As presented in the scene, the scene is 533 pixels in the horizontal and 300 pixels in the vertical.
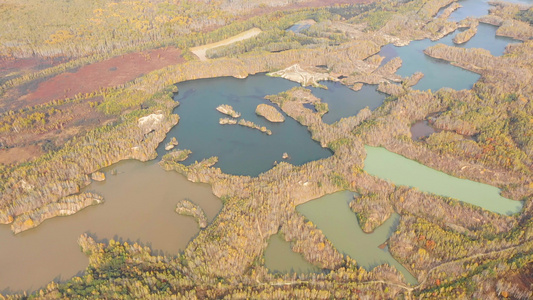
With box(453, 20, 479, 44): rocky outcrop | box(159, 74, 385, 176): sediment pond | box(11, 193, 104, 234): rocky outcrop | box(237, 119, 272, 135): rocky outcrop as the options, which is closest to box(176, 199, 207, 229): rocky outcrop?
box(159, 74, 385, 176): sediment pond

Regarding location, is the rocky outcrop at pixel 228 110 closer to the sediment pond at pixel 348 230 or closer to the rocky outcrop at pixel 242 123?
the rocky outcrop at pixel 242 123

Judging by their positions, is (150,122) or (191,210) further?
(150,122)

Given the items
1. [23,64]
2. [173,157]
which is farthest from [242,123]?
[23,64]

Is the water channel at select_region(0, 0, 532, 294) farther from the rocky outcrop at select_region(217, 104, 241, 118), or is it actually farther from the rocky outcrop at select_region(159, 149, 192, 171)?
the rocky outcrop at select_region(217, 104, 241, 118)

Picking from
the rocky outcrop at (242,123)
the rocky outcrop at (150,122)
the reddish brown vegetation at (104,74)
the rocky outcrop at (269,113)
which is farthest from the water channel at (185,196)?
the reddish brown vegetation at (104,74)

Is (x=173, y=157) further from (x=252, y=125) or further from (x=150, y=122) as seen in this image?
(x=252, y=125)

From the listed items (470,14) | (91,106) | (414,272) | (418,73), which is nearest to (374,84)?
(418,73)
